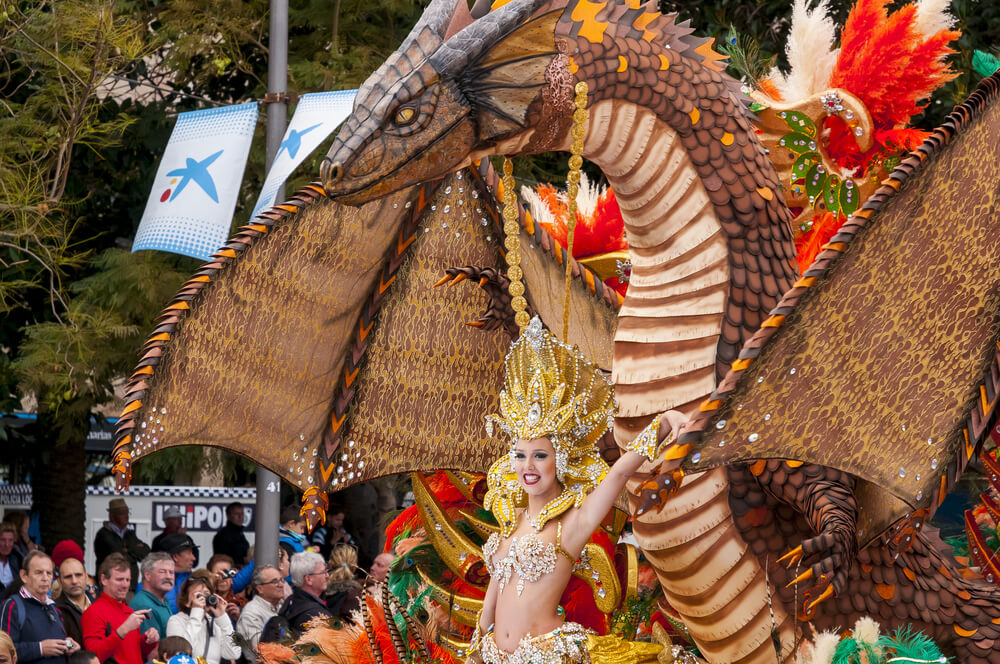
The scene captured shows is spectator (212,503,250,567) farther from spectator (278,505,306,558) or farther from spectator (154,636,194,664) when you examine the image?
spectator (154,636,194,664)

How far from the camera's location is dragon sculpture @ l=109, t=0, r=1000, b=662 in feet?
8.57

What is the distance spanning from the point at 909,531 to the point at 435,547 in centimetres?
Answer: 173

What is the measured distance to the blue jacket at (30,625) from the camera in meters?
5.60

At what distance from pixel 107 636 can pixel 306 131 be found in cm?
265

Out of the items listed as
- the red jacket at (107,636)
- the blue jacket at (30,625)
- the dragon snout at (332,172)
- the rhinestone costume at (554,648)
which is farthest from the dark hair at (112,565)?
the dragon snout at (332,172)

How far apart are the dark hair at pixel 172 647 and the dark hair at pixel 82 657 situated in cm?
28

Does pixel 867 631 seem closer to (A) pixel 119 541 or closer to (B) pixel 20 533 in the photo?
(A) pixel 119 541

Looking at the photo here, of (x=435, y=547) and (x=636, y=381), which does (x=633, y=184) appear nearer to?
(x=636, y=381)

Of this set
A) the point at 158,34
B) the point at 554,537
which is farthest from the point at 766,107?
the point at 158,34

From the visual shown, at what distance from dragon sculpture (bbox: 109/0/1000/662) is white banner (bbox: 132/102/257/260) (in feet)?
11.2

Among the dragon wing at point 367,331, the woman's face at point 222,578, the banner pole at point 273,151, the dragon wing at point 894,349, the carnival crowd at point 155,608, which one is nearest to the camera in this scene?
the dragon wing at point 894,349

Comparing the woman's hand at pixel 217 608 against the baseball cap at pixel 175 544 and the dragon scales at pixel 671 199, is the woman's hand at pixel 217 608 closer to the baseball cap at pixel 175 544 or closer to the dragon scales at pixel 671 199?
the baseball cap at pixel 175 544

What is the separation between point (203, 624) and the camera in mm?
6332

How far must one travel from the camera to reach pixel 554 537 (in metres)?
3.19
